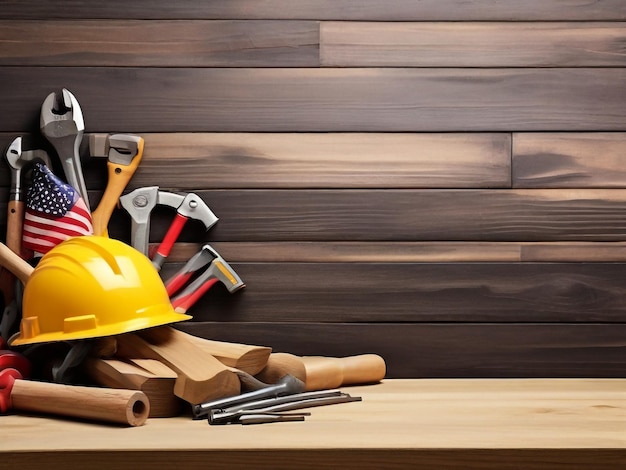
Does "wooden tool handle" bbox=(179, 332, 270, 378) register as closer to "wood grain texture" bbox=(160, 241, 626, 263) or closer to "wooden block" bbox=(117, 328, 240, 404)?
"wooden block" bbox=(117, 328, 240, 404)

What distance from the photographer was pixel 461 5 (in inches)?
65.2

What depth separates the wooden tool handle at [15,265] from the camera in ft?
4.58

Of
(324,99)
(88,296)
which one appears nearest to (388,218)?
(324,99)

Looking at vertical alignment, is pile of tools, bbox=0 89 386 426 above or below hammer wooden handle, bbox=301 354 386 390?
above

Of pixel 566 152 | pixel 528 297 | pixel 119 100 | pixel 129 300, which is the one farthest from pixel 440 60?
pixel 129 300

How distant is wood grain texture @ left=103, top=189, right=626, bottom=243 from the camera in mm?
1627

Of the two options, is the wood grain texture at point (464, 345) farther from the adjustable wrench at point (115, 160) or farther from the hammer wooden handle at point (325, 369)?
the adjustable wrench at point (115, 160)

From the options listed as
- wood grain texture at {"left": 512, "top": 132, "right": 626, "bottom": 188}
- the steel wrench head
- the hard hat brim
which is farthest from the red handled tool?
wood grain texture at {"left": 512, "top": 132, "right": 626, "bottom": 188}

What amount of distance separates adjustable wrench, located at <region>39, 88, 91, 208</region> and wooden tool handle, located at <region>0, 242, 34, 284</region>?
0.71 feet

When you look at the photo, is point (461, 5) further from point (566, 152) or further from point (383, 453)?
point (383, 453)

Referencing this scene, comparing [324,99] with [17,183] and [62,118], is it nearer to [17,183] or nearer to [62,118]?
[62,118]

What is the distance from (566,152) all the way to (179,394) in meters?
1.00

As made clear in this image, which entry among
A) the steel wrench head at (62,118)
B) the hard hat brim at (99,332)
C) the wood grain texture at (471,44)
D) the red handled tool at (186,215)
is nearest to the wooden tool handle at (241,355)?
the hard hat brim at (99,332)

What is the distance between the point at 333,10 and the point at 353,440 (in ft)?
3.32
